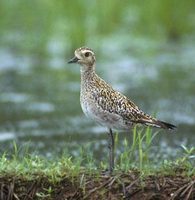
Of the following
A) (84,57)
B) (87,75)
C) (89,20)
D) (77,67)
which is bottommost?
(87,75)

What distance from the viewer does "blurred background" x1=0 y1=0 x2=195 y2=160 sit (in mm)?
12609

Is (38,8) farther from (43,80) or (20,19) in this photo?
(43,80)

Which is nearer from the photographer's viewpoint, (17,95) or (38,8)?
(17,95)

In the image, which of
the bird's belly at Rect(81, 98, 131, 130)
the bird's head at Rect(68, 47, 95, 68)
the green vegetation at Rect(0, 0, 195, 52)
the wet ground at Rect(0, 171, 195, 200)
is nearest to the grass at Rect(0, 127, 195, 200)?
the wet ground at Rect(0, 171, 195, 200)

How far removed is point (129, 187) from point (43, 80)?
8.04 m

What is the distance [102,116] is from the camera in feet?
27.7

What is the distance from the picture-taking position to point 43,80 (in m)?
15.9

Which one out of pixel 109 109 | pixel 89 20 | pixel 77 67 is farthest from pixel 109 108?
pixel 89 20

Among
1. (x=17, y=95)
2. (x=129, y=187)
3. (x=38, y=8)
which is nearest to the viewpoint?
(x=129, y=187)

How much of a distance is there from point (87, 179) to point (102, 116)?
24.1 inches

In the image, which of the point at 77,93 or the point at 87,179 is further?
the point at 77,93

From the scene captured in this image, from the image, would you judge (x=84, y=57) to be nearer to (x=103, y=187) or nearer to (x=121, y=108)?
A: (x=121, y=108)

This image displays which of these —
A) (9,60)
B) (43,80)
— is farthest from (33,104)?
(9,60)

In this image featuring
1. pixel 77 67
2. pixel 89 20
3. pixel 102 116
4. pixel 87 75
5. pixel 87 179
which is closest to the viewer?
pixel 87 179
